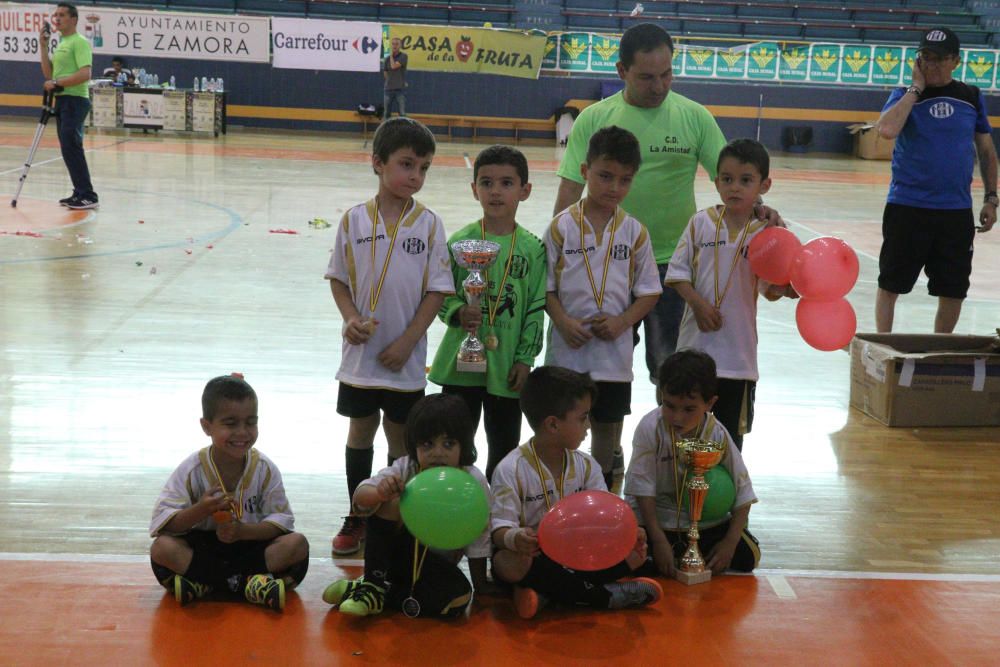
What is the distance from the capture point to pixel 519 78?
2198cm

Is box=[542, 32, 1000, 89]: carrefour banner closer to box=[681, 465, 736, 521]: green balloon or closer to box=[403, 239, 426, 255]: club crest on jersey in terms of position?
box=[403, 239, 426, 255]: club crest on jersey

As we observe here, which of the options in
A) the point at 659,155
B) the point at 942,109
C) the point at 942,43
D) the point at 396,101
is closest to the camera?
the point at 659,155

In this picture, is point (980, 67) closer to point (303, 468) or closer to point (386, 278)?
point (303, 468)

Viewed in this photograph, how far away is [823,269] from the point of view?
11.6ft

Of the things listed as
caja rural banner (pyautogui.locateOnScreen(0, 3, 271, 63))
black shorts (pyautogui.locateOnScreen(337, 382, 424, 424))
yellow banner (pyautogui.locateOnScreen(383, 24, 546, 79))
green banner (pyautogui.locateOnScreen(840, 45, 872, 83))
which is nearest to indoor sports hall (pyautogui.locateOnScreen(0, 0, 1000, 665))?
black shorts (pyautogui.locateOnScreen(337, 382, 424, 424))

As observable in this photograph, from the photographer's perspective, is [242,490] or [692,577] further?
[692,577]

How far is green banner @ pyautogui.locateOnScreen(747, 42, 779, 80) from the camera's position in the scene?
22109 millimetres

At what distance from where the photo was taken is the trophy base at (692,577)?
321cm

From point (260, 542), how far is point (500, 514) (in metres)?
0.71

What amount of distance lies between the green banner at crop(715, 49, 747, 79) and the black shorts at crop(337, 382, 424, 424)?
798 inches

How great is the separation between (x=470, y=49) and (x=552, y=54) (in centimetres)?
183

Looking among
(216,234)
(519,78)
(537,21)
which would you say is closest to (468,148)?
(519,78)

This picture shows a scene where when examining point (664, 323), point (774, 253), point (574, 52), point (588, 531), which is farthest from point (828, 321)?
point (574, 52)

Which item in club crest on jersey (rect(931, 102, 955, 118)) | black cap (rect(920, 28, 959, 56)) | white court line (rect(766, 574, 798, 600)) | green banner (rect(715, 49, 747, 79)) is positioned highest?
green banner (rect(715, 49, 747, 79))
